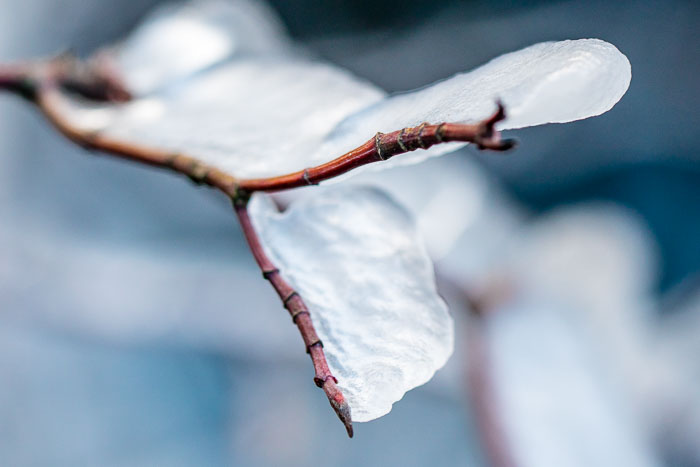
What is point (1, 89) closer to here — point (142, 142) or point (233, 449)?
point (142, 142)

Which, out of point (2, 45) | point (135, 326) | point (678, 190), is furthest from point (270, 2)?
point (678, 190)

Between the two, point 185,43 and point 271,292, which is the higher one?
point 185,43

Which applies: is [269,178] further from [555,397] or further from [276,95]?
[555,397]

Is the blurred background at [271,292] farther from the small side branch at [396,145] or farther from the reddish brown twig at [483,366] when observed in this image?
the small side branch at [396,145]

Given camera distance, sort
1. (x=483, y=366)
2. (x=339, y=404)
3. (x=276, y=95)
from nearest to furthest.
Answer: (x=339, y=404), (x=276, y=95), (x=483, y=366)

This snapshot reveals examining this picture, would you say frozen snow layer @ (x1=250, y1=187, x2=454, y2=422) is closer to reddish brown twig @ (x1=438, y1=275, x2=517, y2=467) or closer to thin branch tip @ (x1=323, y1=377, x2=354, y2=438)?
thin branch tip @ (x1=323, y1=377, x2=354, y2=438)

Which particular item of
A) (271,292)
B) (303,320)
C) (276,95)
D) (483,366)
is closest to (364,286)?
(303,320)

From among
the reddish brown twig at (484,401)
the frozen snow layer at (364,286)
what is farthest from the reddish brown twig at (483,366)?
the frozen snow layer at (364,286)
